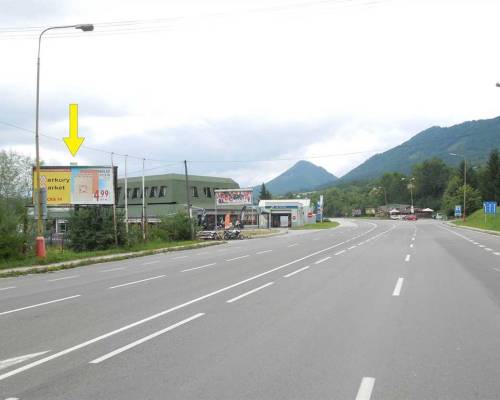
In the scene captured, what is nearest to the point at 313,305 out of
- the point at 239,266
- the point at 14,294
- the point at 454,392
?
the point at 454,392

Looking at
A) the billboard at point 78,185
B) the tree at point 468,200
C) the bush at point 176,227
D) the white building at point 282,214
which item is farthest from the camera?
the tree at point 468,200

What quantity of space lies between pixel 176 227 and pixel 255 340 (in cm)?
3781

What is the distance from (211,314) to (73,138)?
16593 mm

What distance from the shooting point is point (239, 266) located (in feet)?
67.9

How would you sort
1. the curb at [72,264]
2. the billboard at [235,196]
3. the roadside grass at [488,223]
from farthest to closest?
the billboard at [235,196] < the roadside grass at [488,223] < the curb at [72,264]

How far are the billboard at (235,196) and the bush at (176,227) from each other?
28355 mm

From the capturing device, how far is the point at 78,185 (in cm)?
3353

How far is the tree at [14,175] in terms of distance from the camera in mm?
80250

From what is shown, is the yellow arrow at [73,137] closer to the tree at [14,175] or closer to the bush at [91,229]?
the bush at [91,229]

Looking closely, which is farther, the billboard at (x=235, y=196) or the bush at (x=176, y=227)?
the billboard at (x=235, y=196)

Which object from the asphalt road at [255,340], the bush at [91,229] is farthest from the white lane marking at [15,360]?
the bush at [91,229]

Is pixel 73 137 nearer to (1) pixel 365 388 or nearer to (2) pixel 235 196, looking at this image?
(1) pixel 365 388

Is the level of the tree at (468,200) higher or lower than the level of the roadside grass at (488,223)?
higher

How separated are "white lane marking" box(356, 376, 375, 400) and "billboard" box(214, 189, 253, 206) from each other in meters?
68.1
